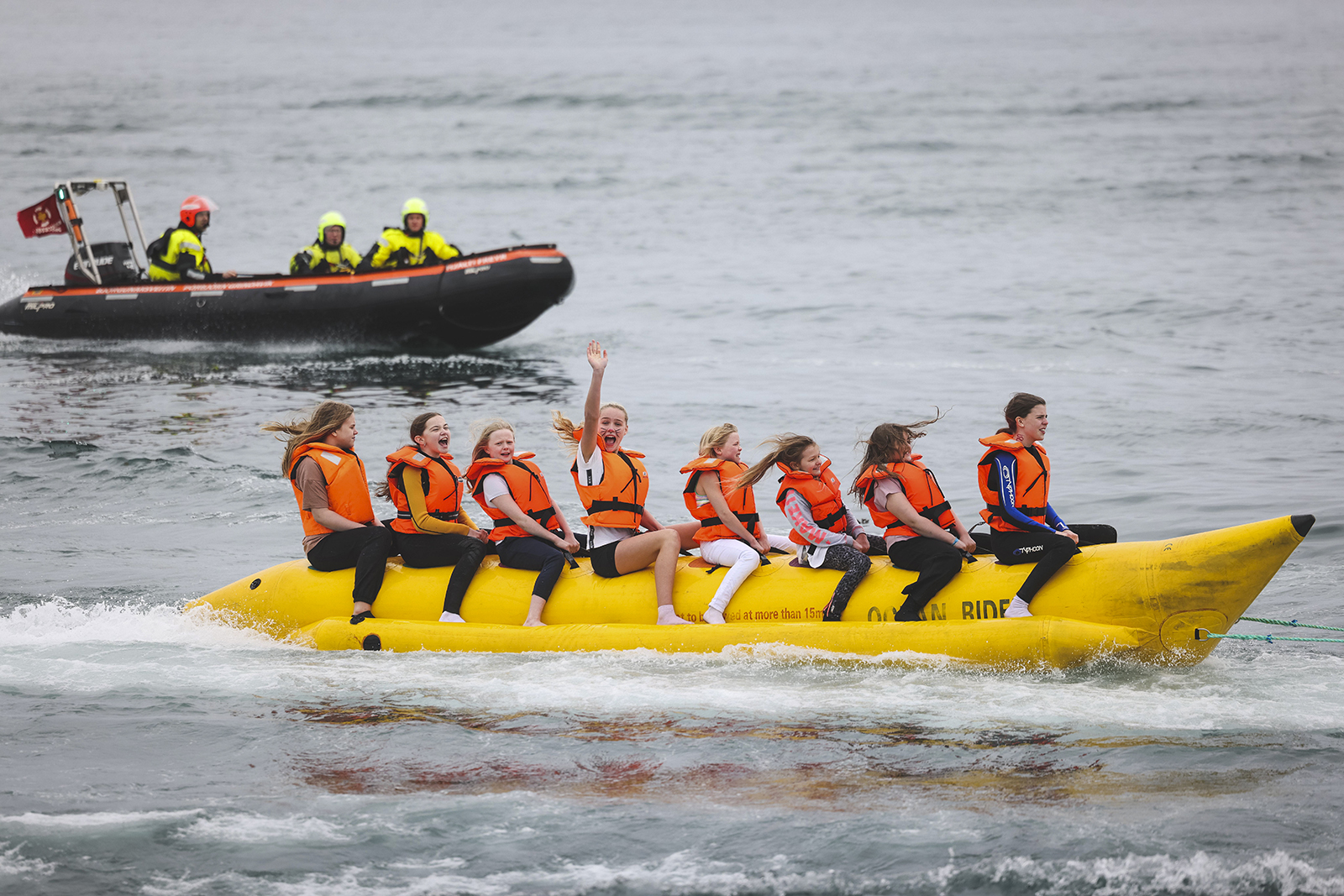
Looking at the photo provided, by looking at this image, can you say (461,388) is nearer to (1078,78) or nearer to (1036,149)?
(1036,149)

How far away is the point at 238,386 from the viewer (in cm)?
1653

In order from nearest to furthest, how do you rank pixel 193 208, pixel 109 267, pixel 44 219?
pixel 193 208
pixel 44 219
pixel 109 267

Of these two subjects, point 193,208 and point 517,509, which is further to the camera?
point 193,208

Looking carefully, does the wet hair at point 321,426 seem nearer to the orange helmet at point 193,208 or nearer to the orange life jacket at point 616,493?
the orange life jacket at point 616,493

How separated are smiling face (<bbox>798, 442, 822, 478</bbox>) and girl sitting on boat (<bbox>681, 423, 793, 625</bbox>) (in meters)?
0.34

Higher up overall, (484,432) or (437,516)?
(484,432)

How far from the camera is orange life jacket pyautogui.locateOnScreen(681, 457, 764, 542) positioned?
7.08 m

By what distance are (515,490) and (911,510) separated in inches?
85.6

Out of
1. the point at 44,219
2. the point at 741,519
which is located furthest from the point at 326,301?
the point at 741,519

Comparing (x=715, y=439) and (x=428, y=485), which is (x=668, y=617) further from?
(x=428, y=485)

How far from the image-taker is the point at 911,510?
21.9ft

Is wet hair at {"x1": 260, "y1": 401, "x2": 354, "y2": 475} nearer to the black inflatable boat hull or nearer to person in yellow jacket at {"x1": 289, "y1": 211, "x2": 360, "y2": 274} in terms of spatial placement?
the black inflatable boat hull

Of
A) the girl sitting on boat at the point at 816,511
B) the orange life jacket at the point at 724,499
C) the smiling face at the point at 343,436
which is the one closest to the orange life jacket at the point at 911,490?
the girl sitting on boat at the point at 816,511

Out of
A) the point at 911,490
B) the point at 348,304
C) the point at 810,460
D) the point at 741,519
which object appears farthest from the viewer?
the point at 348,304
